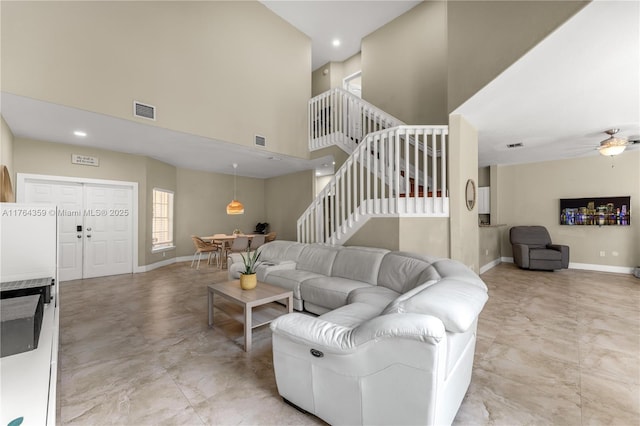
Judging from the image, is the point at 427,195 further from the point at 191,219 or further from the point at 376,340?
the point at 191,219

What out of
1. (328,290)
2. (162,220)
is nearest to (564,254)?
(328,290)

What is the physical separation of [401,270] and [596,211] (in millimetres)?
6241

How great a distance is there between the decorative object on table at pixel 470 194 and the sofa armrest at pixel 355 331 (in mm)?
3410

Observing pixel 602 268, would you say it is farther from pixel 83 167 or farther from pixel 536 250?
pixel 83 167

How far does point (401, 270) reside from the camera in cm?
321

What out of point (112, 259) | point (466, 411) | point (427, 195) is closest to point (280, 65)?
point (427, 195)

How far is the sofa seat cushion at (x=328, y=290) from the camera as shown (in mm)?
3156

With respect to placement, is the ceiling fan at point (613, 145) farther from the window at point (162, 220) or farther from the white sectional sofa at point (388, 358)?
the window at point (162, 220)

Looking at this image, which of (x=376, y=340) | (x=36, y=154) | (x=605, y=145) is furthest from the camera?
(x=36, y=154)

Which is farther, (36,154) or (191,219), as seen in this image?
(191,219)

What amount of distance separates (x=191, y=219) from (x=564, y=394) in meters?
8.26

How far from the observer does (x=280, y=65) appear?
639 centimetres

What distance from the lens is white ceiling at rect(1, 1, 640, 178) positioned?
7.51 feet

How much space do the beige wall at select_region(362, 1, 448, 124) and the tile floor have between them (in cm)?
439
